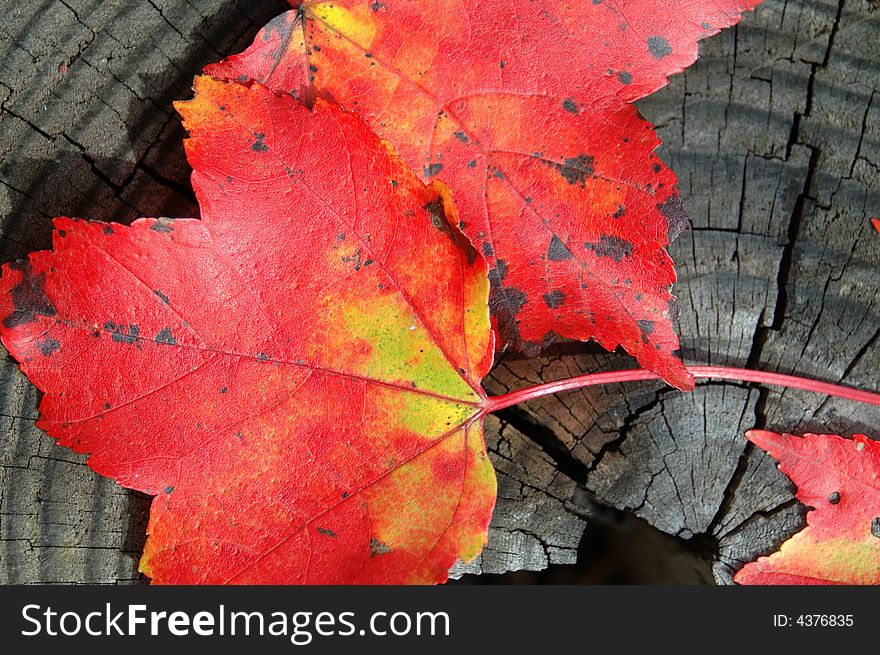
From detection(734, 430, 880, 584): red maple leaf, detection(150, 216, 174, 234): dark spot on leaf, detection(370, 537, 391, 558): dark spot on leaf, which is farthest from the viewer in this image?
detection(734, 430, 880, 584): red maple leaf

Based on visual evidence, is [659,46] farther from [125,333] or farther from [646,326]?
[125,333]

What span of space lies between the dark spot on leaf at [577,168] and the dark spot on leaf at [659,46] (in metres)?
0.21

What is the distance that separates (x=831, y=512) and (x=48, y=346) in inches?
56.9

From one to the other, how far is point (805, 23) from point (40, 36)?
57.3 inches

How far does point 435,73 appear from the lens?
4.31 ft

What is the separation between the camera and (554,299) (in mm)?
1375

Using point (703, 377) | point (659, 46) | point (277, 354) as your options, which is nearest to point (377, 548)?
point (277, 354)

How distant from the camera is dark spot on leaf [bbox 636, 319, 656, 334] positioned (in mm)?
1327

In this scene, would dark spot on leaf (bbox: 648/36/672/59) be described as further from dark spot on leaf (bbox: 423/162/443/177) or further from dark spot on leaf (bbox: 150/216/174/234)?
dark spot on leaf (bbox: 150/216/174/234)

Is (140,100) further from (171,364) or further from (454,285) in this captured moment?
(454,285)

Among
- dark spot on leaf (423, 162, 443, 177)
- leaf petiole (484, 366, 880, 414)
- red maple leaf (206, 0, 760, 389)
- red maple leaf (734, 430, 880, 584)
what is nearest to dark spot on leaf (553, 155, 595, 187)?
red maple leaf (206, 0, 760, 389)

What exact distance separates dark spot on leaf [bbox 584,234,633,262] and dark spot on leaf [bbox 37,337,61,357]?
0.89 metres

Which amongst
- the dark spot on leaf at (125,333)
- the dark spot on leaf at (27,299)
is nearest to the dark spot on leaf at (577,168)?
the dark spot on leaf at (125,333)

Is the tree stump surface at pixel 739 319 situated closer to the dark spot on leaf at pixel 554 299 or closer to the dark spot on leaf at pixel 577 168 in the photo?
the dark spot on leaf at pixel 554 299
